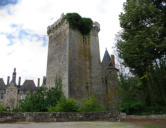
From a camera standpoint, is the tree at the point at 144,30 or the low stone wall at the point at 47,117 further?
the tree at the point at 144,30

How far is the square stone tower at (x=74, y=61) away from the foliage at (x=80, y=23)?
1.54 ft

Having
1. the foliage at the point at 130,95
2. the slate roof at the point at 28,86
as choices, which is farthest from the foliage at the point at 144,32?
the slate roof at the point at 28,86

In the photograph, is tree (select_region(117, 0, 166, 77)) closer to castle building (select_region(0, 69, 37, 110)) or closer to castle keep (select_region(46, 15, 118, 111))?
castle keep (select_region(46, 15, 118, 111))

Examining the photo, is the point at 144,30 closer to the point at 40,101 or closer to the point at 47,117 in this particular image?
the point at 47,117

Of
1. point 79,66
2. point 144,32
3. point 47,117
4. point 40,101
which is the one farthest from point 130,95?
point 47,117

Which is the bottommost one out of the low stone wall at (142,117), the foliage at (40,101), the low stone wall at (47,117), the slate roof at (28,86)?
the low stone wall at (142,117)

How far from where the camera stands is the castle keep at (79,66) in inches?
709

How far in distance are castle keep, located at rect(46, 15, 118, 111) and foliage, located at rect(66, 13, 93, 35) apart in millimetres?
509

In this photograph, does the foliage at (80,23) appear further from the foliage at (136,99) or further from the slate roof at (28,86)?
the slate roof at (28,86)

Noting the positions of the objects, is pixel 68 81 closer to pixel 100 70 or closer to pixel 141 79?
pixel 100 70

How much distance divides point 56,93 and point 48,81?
176 inches

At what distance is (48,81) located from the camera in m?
20.6

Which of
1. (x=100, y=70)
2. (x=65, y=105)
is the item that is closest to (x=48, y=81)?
(x=100, y=70)

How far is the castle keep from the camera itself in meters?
18.0
